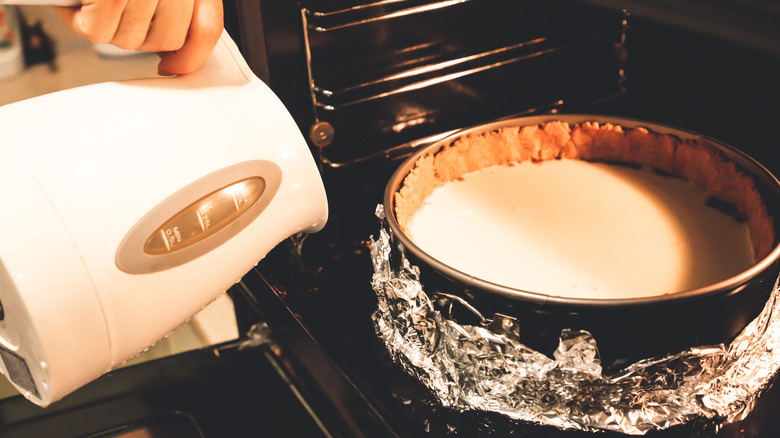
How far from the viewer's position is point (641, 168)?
1.00 metres

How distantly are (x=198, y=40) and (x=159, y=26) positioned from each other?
0.14 ft

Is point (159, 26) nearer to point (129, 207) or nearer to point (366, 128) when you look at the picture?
point (129, 207)

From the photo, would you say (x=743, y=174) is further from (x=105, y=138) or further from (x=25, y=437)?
(x=25, y=437)

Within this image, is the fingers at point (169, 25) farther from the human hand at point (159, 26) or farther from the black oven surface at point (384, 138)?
the black oven surface at point (384, 138)

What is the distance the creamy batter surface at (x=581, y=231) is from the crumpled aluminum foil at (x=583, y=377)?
0.36 feet

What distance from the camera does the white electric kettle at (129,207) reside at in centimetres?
51

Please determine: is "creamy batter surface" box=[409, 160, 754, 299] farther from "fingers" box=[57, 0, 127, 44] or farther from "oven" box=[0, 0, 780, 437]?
"fingers" box=[57, 0, 127, 44]

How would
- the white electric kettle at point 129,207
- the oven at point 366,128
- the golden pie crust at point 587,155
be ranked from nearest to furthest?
the white electric kettle at point 129,207, the oven at point 366,128, the golden pie crust at point 587,155

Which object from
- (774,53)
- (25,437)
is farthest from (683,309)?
(25,437)

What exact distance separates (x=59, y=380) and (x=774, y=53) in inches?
24.6

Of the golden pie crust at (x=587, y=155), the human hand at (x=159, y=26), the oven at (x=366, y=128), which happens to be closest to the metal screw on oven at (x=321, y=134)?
the oven at (x=366, y=128)

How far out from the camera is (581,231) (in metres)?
0.87

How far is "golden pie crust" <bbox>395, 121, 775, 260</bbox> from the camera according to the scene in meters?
0.87

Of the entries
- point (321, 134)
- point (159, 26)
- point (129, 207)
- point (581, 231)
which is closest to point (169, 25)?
point (159, 26)
